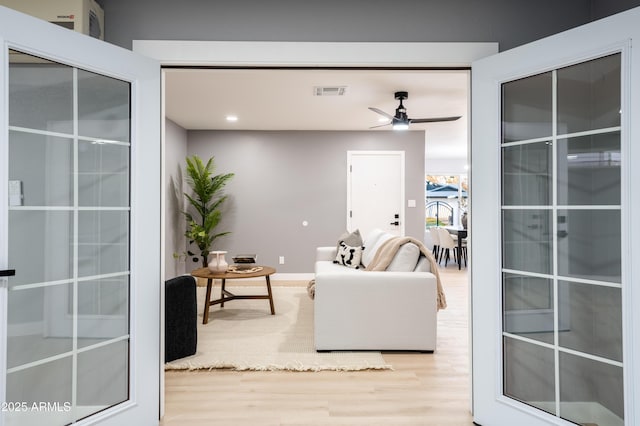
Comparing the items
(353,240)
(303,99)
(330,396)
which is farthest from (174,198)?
(330,396)

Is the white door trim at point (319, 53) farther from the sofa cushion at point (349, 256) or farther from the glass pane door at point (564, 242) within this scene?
the sofa cushion at point (349, 256)

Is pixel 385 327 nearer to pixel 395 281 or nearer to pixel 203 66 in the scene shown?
pixel 395 281

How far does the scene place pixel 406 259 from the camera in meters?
3.34

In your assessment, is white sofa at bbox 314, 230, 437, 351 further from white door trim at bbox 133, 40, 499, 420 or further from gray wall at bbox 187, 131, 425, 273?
gray wall at bbox 187, 131, 425, 273

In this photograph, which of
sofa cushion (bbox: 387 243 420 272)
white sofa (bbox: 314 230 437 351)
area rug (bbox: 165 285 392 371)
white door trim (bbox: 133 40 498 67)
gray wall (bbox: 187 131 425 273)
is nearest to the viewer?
white door trim (bbox: 133 40 498 67)

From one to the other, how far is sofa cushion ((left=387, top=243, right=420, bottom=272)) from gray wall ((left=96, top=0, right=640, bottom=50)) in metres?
1.73

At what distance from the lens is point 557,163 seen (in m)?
1.88

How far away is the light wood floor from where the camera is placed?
7.27ft

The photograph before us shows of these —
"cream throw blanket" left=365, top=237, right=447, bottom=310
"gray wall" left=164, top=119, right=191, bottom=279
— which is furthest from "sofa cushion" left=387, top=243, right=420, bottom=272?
"gray wall" left=164, top=119, right=191, bottom=279

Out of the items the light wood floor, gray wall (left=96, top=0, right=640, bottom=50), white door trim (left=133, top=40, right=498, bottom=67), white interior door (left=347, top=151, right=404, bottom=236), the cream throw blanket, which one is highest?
gray wall (left=96, top=0, right=640, bottom=50)

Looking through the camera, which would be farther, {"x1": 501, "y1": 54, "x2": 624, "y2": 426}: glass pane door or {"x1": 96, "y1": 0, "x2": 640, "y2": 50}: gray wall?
{"x1": 96, "y1": 0, "x2": 640, "y2": 50}: gray wall

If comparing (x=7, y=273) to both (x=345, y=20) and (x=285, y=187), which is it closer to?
(x=345, y=20)

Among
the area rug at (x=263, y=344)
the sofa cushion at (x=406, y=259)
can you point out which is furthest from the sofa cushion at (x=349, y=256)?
the sofa cushion at (x=406, y=259)

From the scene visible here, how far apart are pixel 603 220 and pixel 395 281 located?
5.42 ft
